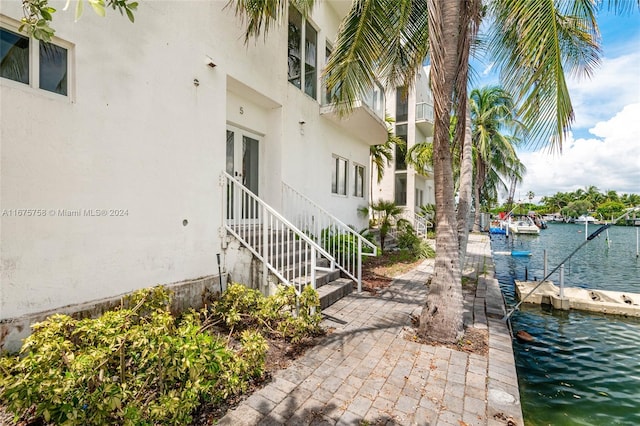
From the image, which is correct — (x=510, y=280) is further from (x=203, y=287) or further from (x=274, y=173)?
(x=203, y=287)

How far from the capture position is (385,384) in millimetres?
3375

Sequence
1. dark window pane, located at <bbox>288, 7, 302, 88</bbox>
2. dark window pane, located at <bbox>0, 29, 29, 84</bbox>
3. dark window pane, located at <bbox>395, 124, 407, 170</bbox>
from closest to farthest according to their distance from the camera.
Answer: dark window pane, located at <bbox>0, 29, 29, 84</bbox> → dark window pane, located at <bbox>288, 7, 302, 88</bbox> → dark window pane, located at <bbox>395, 124, 407, 170</bbox>

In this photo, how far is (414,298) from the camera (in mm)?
6660

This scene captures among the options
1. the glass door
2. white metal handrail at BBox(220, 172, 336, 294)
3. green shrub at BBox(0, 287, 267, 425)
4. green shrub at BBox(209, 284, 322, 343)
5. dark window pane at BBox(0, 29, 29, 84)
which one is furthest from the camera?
the glass door

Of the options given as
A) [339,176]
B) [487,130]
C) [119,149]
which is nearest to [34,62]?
[119,149]

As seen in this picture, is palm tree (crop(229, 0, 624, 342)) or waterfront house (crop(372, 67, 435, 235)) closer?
palm tree (crop(229, 0, 624, 342))

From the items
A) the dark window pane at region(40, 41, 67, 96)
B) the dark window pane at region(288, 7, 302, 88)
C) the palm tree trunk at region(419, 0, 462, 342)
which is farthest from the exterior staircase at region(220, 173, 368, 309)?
the dark window pane at region(288, 7, 302, 88)

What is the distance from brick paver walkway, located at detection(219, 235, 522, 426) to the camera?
9.30ft

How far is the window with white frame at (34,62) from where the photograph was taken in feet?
11.0

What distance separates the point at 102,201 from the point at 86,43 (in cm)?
208

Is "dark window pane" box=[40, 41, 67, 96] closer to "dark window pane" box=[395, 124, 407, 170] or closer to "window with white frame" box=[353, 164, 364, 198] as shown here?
"window with white frame" box=[353, 164, 364, 198]

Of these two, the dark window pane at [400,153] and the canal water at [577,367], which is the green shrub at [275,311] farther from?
the dark window pane at [400,153]

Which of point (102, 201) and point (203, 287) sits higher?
point (102, 201)

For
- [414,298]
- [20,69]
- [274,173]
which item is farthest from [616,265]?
[20,69]
